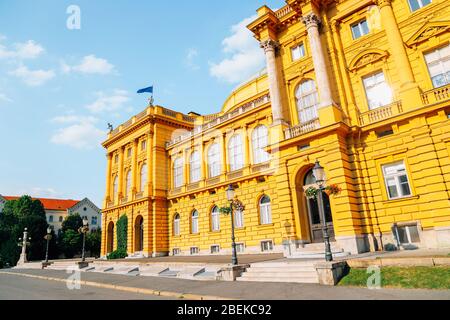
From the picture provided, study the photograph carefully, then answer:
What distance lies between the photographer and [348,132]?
1642cm

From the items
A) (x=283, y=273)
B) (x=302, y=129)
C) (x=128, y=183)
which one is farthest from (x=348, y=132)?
(x=128, y=183)

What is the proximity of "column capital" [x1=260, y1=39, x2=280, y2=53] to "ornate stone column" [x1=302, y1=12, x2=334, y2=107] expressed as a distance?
9.00ft

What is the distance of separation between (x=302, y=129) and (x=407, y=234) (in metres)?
8.21

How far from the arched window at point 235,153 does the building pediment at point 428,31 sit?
15.3 meters

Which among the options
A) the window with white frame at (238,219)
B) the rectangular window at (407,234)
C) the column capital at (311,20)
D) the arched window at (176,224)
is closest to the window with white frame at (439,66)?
the column capital at (311,20)

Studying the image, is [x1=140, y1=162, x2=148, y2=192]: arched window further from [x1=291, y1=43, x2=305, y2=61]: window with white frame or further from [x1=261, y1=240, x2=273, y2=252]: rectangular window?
[x1=291, y1=43, x2=305, y2=61]: window with white frame

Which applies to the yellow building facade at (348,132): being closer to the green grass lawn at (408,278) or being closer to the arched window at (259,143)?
the arched window at (259,143)

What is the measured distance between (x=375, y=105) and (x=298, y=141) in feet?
16.7

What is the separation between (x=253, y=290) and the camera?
9.70 metres

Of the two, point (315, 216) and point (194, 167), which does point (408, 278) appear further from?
point (194, 167)

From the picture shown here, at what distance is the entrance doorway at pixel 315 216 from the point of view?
16781mm
